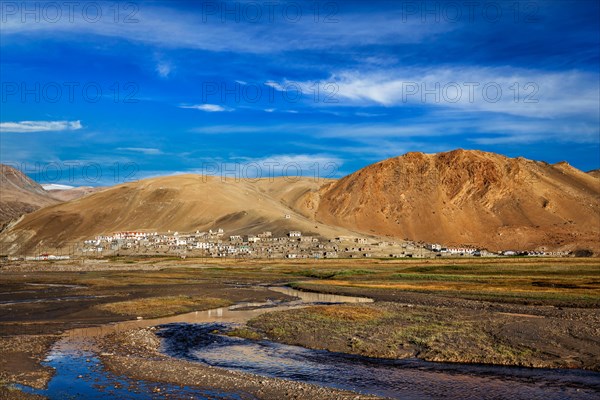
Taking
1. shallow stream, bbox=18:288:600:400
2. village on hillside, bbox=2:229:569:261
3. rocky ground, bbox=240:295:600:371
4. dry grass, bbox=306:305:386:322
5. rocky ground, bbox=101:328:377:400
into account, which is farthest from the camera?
village on hillside, bbox=2:229:569:261

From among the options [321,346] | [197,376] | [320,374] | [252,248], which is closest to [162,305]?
[321,346]

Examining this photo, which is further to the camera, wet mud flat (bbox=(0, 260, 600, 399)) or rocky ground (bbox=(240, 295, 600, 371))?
rocky ground (bbox=(240, 295, 600, 371))

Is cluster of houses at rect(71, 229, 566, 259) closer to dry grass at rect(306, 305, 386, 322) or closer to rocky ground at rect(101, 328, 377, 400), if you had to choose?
dry grass at rect(306, 305, 386, 322)

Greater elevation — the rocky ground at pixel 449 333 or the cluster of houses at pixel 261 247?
the cluster of houses at pixel 261 247

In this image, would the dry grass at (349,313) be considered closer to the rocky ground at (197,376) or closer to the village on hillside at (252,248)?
the rocky ground at (197,376)

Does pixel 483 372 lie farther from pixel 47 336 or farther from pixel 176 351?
pixel 47 336

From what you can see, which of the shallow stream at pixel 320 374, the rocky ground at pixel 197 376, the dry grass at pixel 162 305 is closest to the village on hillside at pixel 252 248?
the dry grass at pixel 162 305

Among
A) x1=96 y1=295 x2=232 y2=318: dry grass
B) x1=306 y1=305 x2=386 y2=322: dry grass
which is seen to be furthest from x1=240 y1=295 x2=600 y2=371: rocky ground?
x1=96 y1=295 x2=232 y2=318: dry grass

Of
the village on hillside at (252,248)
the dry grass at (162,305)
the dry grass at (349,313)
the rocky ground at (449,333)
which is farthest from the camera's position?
the village on hillside at (252,248)
